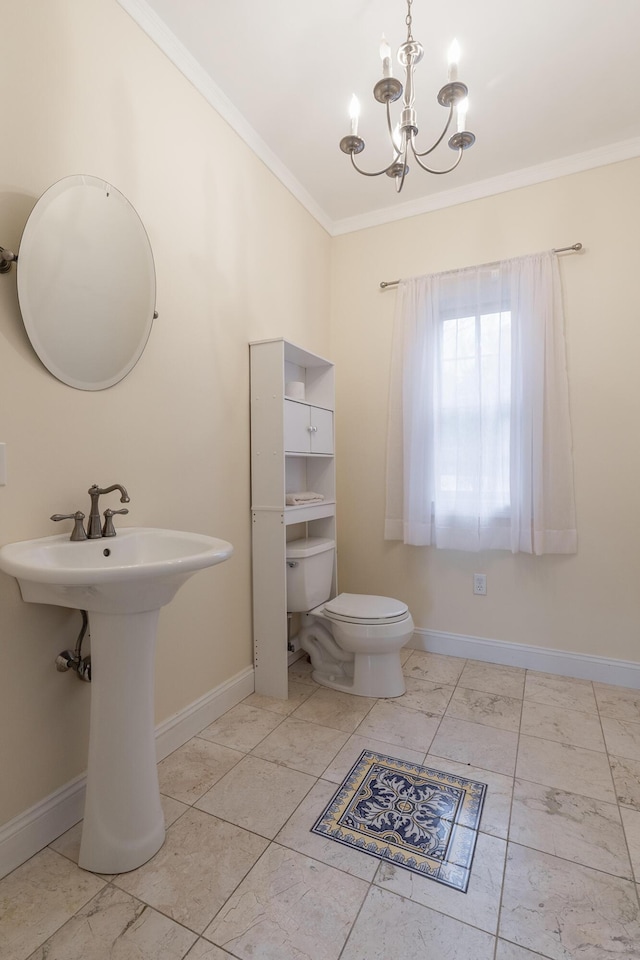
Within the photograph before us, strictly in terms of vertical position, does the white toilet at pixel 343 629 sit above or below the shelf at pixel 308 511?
below

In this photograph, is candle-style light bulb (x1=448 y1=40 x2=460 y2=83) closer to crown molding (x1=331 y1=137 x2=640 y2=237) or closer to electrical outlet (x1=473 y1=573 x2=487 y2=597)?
crown molding (x1=331 y1=137 x2=640 y2=237)

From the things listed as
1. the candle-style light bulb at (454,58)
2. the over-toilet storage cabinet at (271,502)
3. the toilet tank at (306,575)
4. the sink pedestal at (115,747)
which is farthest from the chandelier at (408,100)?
the toilet tank at (306,575)

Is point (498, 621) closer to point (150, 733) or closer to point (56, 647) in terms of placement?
point (150, 733)

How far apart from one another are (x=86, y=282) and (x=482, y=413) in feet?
6.53

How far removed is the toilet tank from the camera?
232cm

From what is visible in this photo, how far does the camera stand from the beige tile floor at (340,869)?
1.07 m

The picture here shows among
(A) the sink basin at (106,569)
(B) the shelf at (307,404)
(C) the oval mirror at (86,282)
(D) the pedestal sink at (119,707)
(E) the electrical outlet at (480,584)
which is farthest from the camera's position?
(E) the electrical outlet at (480,584)

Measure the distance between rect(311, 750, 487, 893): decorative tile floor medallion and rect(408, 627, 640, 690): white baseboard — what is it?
1.12 meters

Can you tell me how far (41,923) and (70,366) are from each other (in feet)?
4.75

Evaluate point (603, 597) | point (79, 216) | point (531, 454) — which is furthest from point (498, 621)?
point (79, 216)

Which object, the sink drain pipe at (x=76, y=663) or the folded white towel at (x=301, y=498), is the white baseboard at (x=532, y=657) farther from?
the sink drain pipe at (x=76, y=663)

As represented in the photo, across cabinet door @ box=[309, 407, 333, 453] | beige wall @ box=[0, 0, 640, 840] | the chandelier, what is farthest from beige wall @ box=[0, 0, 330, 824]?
the chandelier

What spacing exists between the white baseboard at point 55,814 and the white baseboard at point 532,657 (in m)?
1.48

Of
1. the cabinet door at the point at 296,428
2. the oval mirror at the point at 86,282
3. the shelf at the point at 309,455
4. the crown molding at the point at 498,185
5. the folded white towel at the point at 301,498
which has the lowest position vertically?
the folded white towel at the point at 301,498
